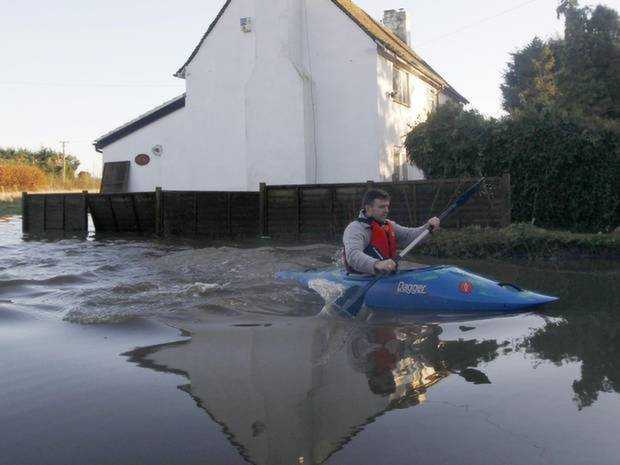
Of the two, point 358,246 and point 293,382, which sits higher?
point 358,246

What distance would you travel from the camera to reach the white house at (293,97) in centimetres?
2239

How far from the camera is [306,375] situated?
207 inches

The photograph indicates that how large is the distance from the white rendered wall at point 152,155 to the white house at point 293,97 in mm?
2354

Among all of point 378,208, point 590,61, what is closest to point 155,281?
point 378,208

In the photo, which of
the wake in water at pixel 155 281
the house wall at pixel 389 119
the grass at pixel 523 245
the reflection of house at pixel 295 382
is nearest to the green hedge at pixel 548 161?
the house wall at pixel 389 119

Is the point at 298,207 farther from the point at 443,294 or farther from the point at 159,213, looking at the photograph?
the point at 443,294

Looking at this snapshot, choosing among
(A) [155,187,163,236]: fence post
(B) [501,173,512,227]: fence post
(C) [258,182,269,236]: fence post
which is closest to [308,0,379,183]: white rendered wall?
(C) [258,182,269,236]: fence post

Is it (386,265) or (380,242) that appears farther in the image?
(380,242)

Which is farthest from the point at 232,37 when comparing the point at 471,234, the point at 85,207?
the point at 471,234

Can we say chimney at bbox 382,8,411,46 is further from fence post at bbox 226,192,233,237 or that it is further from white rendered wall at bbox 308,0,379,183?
fence post at bbox 226,192,233,237

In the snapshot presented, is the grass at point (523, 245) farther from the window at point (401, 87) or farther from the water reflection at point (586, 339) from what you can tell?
the window at point (401, 87)

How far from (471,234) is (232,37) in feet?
43.6

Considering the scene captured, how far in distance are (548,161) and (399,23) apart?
1766 centimetres

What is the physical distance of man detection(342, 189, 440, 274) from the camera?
7.87 m
